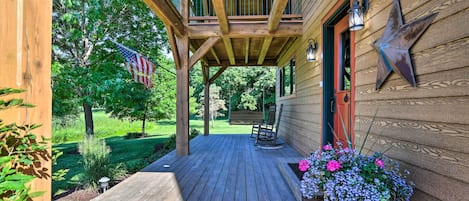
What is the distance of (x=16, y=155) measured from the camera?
33.3 inches

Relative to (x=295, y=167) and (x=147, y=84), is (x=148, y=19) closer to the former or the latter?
(x=147, y=84)

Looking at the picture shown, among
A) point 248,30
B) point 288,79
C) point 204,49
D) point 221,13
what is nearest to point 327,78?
point 221,13

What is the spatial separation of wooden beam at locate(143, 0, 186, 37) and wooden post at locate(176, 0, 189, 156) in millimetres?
265

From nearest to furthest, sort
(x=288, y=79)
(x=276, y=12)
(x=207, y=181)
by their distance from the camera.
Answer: (x=207, y=181) → (x=276, y=12) → (x=288, y=79)

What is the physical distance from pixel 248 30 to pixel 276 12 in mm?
1173

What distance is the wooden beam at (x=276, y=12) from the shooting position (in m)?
3.25

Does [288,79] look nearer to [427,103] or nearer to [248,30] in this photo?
[248,30]

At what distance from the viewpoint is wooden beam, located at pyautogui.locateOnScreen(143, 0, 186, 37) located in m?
3.17

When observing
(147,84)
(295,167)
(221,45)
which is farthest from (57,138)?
(295,167)

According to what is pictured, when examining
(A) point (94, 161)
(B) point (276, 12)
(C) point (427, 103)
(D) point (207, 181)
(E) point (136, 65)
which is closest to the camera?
(C) point (427, 103)

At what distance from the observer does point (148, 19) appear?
7.05m

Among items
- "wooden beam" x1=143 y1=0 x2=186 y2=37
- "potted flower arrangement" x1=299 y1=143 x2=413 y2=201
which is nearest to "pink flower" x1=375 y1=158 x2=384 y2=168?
"potted flower arrangement" x1=299 y1=143 x2=413 y2=201

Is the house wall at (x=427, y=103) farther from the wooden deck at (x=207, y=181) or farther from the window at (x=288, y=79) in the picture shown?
the window at (x=288, y=79)

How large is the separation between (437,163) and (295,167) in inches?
75.4
